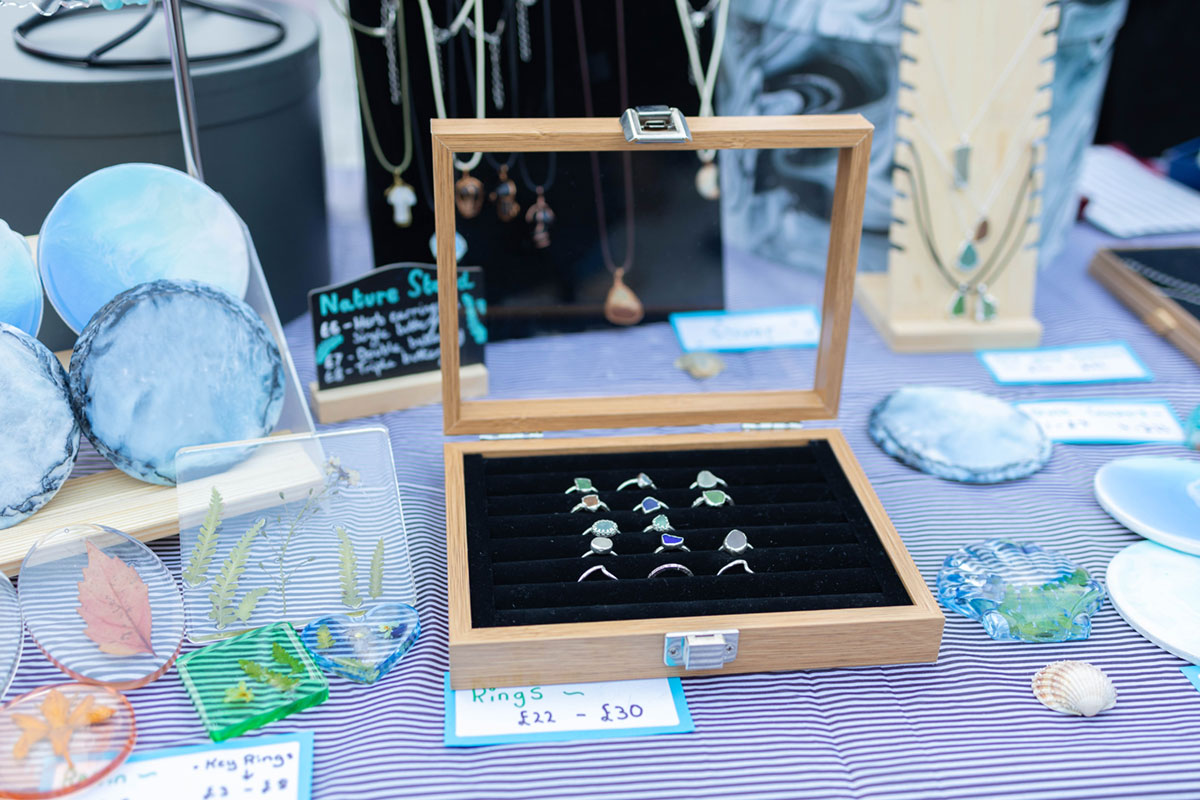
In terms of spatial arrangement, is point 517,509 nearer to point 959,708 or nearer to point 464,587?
point 464,587

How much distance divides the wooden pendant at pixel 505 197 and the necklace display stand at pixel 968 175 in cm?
62

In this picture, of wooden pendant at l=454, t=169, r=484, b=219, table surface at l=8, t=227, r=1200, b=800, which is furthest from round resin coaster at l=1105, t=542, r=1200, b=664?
wooden pendant at l=454, t=169, r=484, b=219

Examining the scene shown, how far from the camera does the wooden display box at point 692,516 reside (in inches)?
38.1

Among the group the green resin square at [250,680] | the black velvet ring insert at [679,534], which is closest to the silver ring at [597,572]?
the black velvet ring insert at [679,534]

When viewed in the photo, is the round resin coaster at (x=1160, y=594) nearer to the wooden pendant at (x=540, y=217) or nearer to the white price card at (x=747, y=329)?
the white price card at (x=747, y=329)

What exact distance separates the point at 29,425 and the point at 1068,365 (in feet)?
4.88

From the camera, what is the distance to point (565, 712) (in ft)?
3.18

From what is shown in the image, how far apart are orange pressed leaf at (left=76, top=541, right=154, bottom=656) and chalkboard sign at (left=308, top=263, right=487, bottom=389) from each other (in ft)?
1.42

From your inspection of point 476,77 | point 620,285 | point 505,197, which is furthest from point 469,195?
point 620,285

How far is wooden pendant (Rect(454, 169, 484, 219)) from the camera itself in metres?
1.53

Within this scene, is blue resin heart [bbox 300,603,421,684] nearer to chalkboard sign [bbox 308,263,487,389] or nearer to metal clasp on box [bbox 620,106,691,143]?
chalkboard sign [bbox 308,263,487,389]

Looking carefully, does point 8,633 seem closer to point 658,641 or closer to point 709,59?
point 658,641

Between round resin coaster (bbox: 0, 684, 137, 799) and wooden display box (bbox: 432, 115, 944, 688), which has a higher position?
wooden display box (bbox: 432, 115, 944, 688)

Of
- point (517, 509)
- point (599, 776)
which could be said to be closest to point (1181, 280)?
point (517, 509)
